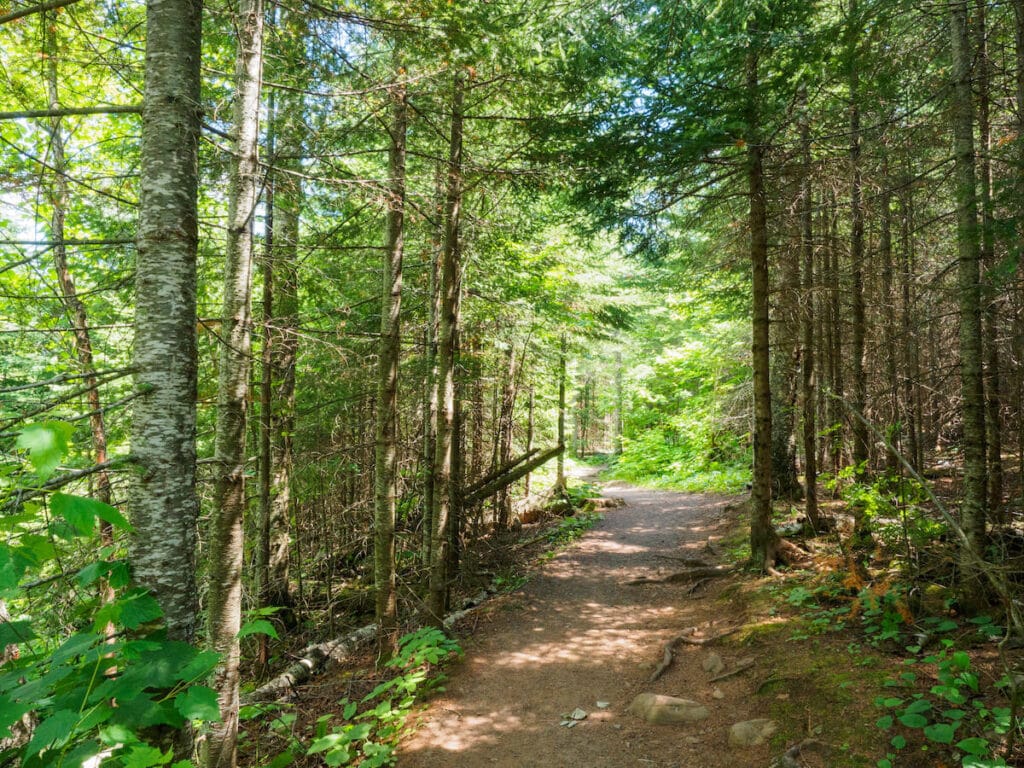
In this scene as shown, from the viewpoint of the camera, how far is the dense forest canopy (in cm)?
295

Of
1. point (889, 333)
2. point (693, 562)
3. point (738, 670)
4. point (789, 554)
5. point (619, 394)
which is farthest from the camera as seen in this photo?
point (619, 394)

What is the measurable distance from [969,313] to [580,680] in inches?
230

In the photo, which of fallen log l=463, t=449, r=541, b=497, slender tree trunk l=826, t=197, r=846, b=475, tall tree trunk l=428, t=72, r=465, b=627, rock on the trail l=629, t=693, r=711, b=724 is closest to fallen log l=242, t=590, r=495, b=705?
tall tree trunk l=428, t=72, r=465, b=627

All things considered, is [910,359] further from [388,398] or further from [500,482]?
[388,398]

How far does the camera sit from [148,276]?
312 cm

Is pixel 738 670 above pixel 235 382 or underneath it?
underneath

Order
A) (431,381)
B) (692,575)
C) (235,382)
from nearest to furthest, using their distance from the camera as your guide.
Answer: (235,382) < (431,381) < (692,575)

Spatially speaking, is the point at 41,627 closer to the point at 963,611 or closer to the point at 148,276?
the point at 148,276

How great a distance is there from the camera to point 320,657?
26.1ft

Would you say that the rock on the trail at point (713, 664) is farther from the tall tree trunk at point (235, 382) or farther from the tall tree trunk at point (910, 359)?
the tall tree trunk at point (235, 382)

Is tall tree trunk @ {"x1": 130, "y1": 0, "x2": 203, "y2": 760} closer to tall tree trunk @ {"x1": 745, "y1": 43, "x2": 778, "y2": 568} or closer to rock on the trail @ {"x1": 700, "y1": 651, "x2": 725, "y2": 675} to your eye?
rock on the trail @ {"x1": 700, "y1": 651, "x2": 725, "y2": 675}

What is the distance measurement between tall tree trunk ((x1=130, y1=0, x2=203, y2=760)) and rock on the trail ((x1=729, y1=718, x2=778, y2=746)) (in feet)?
14.0

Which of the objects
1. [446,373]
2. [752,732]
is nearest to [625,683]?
[752,732]

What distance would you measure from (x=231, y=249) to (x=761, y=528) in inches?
318
